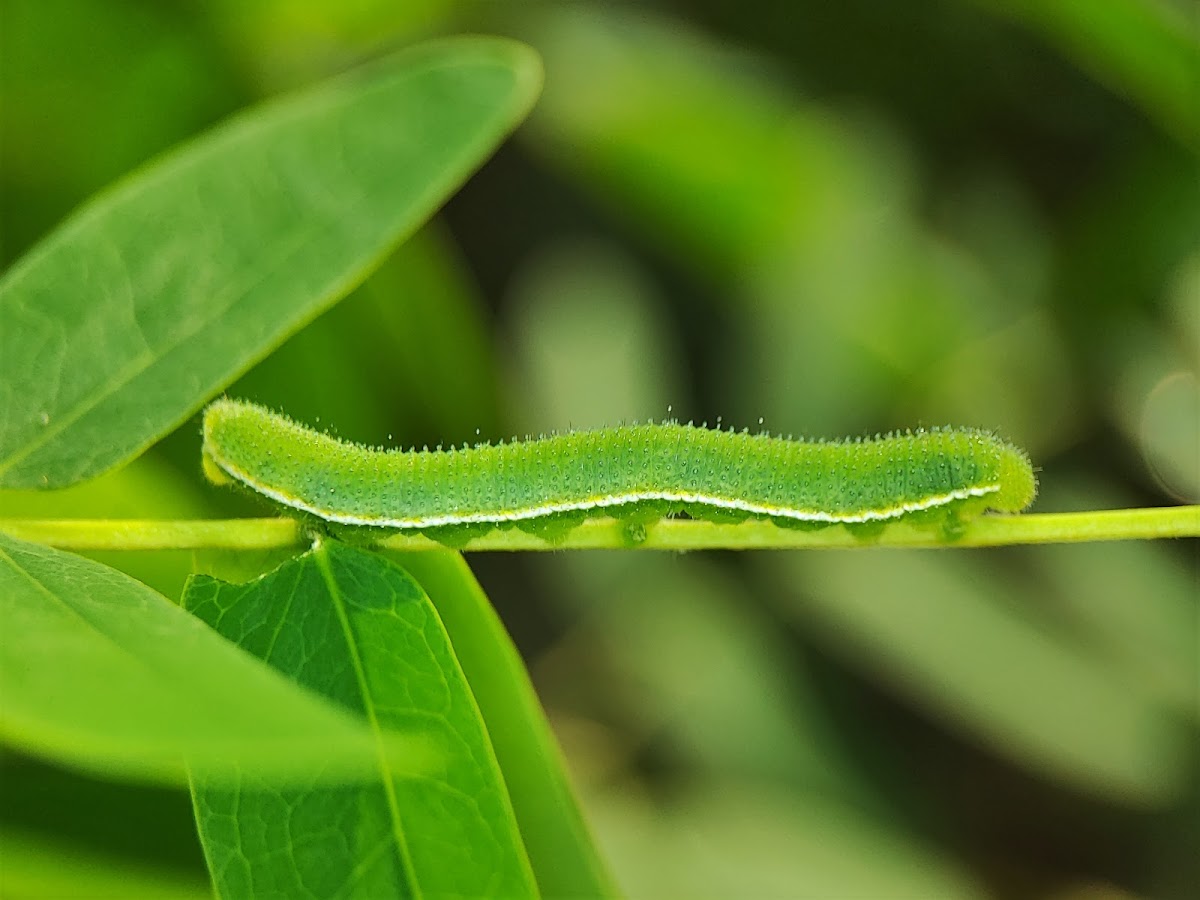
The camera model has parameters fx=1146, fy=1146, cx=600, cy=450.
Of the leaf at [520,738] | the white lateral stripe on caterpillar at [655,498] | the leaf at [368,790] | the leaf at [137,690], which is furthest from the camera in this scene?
the white lateral stripe on caterpillar at [655,498]

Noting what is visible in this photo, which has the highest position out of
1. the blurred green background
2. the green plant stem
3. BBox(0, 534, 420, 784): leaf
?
the blurred green background

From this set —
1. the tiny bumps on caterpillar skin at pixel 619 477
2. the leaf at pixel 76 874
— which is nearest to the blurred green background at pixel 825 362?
the leaf at pixel 76 874

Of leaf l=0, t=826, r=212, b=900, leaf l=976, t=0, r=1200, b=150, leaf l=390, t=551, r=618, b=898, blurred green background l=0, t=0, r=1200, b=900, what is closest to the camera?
leaf l=390, t=551, r=618, b=898

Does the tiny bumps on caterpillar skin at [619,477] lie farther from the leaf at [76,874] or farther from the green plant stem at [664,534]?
the leaf at [76,874]

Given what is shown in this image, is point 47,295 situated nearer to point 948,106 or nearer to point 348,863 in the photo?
point 348,863

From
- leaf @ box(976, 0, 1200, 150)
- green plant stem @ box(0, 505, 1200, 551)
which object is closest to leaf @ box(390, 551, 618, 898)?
green plant stem @ box(0, 505, 1200, 551)

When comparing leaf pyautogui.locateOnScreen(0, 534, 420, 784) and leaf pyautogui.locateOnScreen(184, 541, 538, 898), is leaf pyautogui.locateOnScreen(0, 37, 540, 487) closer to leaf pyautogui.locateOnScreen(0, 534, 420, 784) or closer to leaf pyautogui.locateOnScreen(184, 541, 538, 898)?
leaf pyautogui.locateOnScreen(184, 541, 538, 898)

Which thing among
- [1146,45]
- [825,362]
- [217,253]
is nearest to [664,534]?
[217,253]
